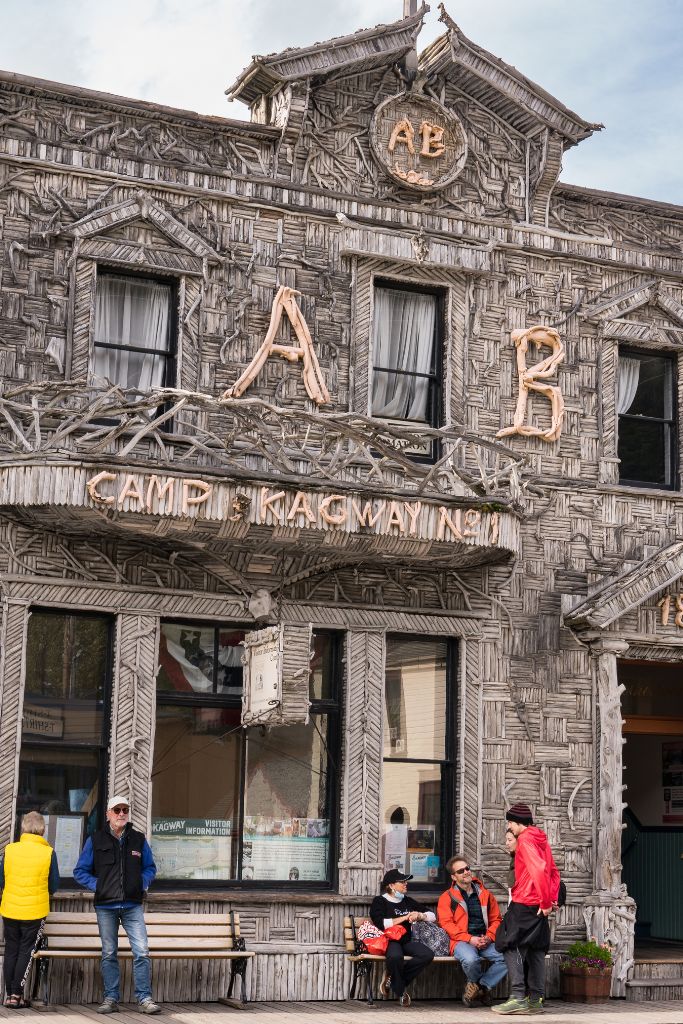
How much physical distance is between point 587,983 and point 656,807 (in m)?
6.15

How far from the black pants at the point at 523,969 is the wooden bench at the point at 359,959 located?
2.96ft

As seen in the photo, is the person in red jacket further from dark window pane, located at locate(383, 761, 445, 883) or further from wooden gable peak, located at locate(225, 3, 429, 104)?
wooden gable peak, located at locate(225, 3, 429, 104)

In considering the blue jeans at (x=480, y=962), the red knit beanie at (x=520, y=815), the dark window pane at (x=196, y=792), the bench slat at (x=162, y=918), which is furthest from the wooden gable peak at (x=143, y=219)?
the blue jeans at (x=480, y=962)

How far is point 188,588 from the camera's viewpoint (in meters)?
15.3

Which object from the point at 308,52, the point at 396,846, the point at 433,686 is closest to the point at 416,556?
the point at 433,686

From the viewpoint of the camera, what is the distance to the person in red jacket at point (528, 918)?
14.1 metres

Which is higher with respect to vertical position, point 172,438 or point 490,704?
point 172,438

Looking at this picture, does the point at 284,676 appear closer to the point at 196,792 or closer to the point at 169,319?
the point at 196,792

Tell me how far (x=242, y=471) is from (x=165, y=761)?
3.19 meters

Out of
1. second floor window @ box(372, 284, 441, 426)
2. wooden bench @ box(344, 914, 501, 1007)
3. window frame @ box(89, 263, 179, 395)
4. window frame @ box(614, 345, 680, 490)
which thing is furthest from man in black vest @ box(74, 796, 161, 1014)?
window frame @ box(614, 345, 680, 490)

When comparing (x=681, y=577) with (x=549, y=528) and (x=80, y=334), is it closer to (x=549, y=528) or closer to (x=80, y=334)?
(x=549, y=528)

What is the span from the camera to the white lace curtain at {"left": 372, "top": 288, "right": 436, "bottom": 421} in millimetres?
16938

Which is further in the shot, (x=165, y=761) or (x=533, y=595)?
(x=533, y=595)

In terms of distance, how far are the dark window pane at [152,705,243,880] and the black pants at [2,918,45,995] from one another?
76.1 inches
